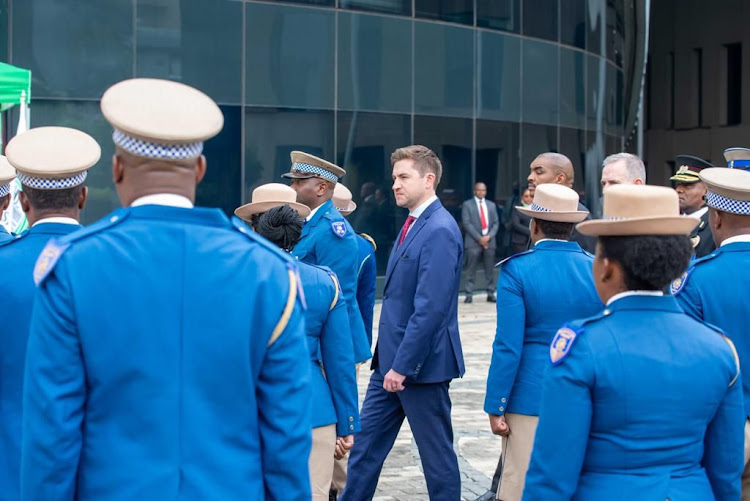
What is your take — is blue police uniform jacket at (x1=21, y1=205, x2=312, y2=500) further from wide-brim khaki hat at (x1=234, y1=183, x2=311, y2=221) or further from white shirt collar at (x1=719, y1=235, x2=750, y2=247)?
wide-brim khaki hat at (x1=234, y1=183, x2=311, y2=221)

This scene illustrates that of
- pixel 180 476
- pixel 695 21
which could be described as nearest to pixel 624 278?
pixel 180 476

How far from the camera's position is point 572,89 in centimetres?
2053

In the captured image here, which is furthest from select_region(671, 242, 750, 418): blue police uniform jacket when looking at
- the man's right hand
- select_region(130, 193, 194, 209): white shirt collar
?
select_region(130, 193, 194, 209): white shirt collar

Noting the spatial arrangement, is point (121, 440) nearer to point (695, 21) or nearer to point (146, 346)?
point (146, 346)

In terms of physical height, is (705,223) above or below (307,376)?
above

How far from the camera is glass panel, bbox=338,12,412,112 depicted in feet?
53.4

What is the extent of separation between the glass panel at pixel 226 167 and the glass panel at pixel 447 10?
3.82 metres

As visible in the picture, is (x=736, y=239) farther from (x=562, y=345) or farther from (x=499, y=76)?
(x=499, y=76)

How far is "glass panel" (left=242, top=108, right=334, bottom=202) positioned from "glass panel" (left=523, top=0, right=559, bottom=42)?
4.98m

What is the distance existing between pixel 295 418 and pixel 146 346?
0.41 meters

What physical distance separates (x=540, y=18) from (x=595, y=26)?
2661 millimetres

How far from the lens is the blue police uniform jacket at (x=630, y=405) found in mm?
2723

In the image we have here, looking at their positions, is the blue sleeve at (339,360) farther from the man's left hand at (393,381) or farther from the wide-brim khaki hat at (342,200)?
the wide-brim khaki hat at (342,200)

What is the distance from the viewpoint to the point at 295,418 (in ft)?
8.48
